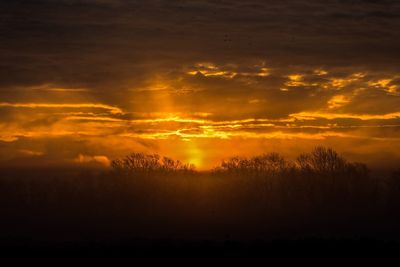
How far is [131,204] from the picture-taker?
8800 cm

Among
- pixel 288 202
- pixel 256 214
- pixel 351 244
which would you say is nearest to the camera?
pixel 351 244

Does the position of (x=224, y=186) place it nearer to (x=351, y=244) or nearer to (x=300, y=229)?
(x=300, y=229)

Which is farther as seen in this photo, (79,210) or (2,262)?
(79,210)

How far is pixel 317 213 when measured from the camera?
85.1 m

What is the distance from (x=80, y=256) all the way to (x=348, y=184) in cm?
6425

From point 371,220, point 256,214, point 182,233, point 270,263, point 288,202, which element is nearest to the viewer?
point 270,263

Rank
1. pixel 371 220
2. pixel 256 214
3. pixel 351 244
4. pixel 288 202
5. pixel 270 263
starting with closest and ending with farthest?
pixel 270 263 < pixel 351 244 < pixel 371 220 < pixel 256 214 < pixel 288 202

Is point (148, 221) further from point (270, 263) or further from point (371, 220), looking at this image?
point (270, 263)

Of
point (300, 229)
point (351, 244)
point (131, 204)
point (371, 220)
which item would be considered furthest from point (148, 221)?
point (351, 244)

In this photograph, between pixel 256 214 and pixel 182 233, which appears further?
pixel 256 214

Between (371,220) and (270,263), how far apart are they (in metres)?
51.7

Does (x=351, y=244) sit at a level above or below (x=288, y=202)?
below

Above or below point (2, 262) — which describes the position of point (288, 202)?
above

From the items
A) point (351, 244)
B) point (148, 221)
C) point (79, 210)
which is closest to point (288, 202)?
point (148, 221)
